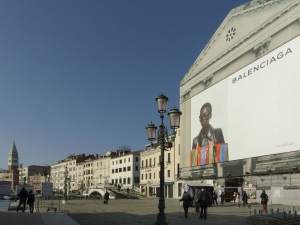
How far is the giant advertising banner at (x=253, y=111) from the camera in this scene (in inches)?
1433

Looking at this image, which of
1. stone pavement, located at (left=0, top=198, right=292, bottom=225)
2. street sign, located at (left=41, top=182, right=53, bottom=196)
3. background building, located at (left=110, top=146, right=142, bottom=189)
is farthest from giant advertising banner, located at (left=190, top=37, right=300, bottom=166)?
background building, located at (left=110, top=146, right=142, bottom=189)

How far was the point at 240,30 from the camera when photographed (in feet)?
154

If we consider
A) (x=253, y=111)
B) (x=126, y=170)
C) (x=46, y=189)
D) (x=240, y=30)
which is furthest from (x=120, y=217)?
(x=126, y=170)

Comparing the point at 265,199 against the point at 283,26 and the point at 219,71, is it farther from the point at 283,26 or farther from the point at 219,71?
the point at 219,71

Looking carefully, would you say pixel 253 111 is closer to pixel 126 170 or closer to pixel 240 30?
pixel 240 30

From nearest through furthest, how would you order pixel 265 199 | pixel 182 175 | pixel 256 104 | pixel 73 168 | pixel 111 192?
1. pixel 265 199
2. pixel 256 104
3. pixel 182 175
4. pixel 111 192
5. pixel 73 168

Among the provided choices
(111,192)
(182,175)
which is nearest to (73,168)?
(111,192)

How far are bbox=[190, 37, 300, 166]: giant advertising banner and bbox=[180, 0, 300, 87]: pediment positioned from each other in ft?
10.1

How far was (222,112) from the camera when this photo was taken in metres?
47.4

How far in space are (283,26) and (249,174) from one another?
610 inches

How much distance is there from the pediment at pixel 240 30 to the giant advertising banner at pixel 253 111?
3083mm

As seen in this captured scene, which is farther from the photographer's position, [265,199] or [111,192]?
[111,192]

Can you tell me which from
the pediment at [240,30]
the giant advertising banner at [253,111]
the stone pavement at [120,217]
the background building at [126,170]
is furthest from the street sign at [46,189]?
the background building at [126,170]

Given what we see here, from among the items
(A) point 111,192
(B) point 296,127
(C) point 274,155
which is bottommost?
(A) point 111,192
